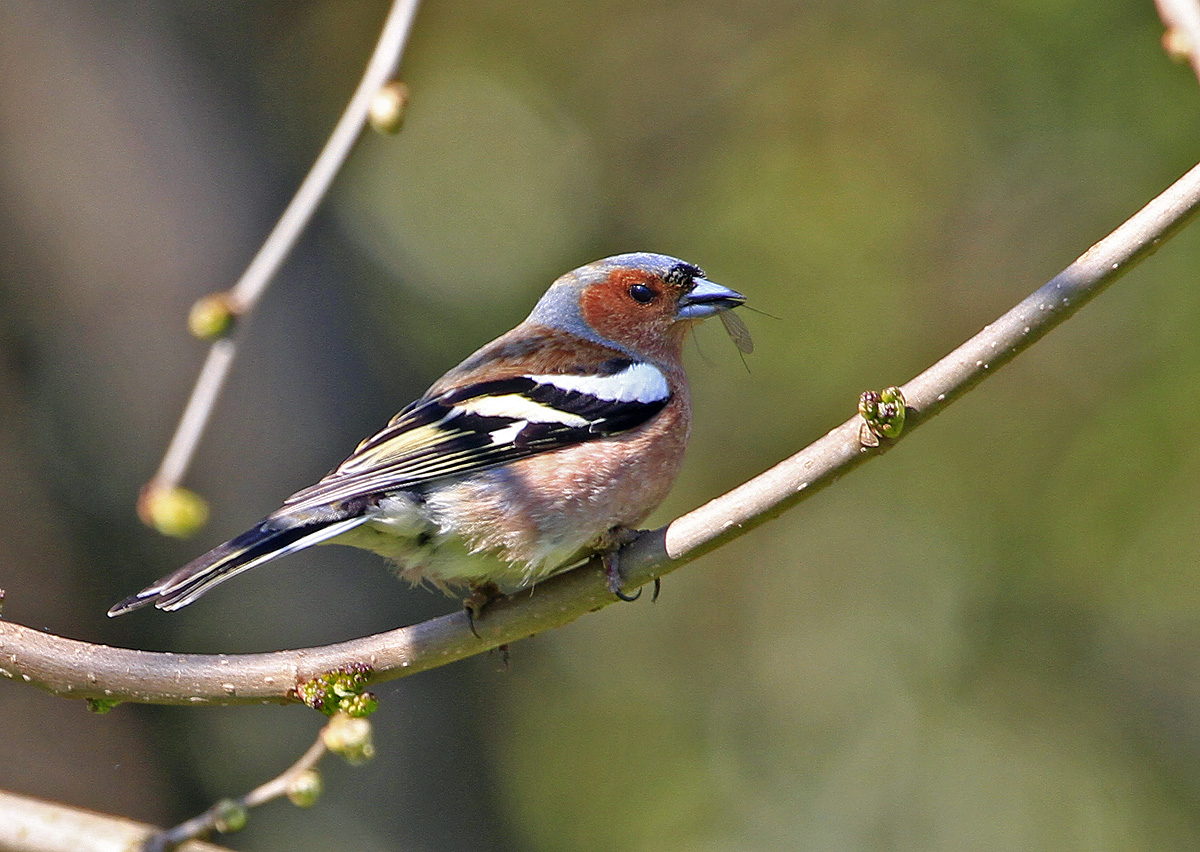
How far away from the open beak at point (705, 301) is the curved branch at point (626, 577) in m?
1.71

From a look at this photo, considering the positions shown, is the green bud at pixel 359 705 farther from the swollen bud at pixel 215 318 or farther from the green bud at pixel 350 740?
the swollen bud at pixel 215 318

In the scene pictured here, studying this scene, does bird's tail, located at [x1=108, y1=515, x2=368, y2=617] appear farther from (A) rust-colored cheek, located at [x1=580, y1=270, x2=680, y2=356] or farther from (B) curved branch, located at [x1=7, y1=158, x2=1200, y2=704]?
(A) rust-colored cheek, located at [x1=580, y1=270, x2=680, y2=356]

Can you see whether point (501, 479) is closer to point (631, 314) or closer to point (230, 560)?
point (230, 560)

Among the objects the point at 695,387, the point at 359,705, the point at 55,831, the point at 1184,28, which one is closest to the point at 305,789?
the point at 359,705

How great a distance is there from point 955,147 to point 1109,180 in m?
1.10

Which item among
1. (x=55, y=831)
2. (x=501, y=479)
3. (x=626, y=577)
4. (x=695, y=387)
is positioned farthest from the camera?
(x=695, y=387)

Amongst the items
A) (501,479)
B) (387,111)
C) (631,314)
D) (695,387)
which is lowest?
(501,479)

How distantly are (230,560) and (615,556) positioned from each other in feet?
3.32

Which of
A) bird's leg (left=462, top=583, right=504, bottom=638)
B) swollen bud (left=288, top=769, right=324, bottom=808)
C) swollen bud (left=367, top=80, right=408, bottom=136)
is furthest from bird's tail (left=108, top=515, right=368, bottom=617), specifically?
swollen bud (left=367, top=80, right=408, bottom=136)

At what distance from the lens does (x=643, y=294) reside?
4.81 metres

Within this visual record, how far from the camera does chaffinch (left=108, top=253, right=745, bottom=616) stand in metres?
3.43

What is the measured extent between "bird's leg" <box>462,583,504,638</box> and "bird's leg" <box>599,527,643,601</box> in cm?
35

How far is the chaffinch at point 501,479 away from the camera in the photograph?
11.2ft

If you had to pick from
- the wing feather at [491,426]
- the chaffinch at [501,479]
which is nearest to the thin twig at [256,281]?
the chaffinch at [501,479]
